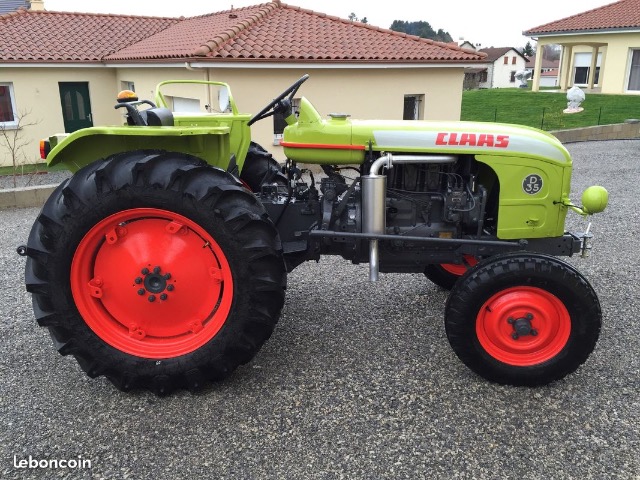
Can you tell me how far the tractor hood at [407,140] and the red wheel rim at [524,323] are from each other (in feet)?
2.44

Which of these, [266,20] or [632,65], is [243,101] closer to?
[266,20]

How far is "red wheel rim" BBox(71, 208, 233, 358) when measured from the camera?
2.58 m

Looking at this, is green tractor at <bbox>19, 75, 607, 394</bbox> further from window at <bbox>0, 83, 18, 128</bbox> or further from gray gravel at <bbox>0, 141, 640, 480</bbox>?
window at <bbox>0, 83, 18, 128</bbox>

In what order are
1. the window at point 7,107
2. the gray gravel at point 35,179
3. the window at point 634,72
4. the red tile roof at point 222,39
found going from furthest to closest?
the window at point 634,72, the window at point 7,107, the red tile roof at point 222,39, the gray gravel at point 35,179

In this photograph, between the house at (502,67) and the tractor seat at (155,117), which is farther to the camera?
the house at (502,67)

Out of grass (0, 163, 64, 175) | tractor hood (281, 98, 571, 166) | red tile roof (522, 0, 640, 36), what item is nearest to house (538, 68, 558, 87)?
red tile roof (522, 0, 640, 36)

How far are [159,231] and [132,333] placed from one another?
0.53 meters

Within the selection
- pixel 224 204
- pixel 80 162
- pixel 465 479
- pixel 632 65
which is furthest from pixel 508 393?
pixel 632 65

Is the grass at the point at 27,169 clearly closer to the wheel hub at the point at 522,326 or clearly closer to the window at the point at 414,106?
the window at the point at 414,106

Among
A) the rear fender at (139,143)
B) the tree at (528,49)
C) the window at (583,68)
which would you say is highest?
the tree at (528,49)

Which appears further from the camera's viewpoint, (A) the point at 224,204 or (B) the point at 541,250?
(B) the point at 541,250

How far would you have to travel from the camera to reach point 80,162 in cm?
284

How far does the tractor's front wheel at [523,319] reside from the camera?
2.58 meters

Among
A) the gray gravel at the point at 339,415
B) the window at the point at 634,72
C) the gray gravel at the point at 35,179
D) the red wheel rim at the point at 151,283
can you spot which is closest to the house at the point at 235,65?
the gray gravel at the point at 35,179
